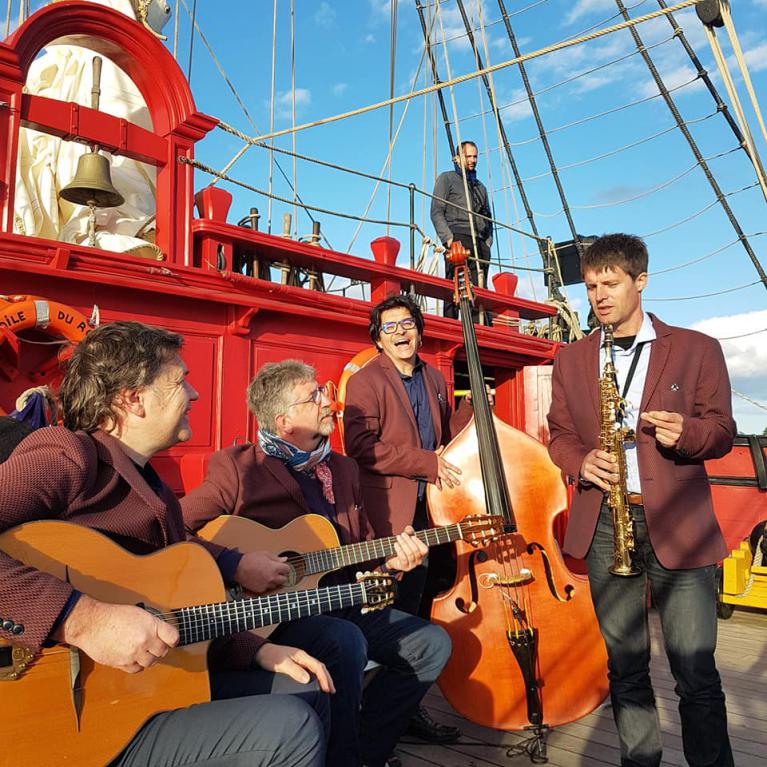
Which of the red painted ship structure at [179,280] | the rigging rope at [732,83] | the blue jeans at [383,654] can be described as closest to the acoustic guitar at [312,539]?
the blue jeans at [383,654]

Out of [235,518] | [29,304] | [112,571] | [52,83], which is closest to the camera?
[112,571]

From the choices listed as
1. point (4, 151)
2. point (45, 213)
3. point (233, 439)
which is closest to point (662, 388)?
point (233, 439)

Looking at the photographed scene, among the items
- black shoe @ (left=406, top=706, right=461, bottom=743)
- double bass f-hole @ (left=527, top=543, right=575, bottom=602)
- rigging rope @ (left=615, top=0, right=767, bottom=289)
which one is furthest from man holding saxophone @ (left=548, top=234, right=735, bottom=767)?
rigging rope @ (left=615, top=0, right=767, bottom=289)

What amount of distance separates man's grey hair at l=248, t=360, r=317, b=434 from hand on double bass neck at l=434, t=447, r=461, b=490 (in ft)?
2.29

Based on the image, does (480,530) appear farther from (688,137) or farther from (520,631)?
(688,137)

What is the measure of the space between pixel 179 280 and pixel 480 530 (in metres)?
2.62

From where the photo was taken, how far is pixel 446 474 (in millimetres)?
2885

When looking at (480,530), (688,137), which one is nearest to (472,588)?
(480,530)

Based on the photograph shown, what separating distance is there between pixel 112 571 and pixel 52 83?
6035mm

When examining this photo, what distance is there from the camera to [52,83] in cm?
595

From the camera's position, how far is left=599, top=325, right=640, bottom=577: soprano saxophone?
2076mm

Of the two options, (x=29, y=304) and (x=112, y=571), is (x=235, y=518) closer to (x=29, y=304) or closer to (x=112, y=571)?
(x=112, y=571)

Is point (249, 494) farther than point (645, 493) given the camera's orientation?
Yes

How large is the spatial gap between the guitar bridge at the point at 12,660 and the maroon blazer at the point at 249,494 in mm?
1120
